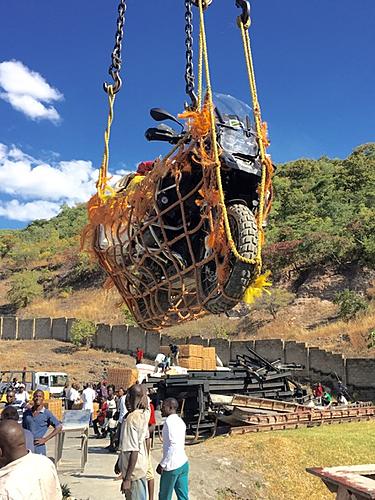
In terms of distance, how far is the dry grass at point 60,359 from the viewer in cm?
2942

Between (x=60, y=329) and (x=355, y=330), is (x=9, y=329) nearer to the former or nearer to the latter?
(x=60, y=329)

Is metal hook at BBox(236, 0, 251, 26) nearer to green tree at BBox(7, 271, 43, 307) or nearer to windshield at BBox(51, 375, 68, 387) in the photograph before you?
windshield at BBox(51, 375, 68, 387)

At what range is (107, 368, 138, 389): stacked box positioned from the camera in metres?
19.1

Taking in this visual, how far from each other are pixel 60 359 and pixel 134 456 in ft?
93.1

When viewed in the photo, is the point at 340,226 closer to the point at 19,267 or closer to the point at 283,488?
the point at 283,488

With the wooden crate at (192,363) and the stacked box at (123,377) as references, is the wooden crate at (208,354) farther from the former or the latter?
the stacked box at (123,377)

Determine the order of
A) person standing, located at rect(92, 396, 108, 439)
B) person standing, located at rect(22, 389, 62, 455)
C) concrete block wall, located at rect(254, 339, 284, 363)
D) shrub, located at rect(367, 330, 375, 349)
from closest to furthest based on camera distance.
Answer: person standing, located at rect(22, 389, 62, 455)
person standing, located at rect(92, 396, 108, 439)
shrub, located at rect(367, 330, 375, 349)
concrete block wall, located at rect(254, 339, 284, 363)

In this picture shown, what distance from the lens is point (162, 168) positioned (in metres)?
5.83

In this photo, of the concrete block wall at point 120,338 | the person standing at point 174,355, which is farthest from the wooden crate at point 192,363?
the concrete block wall at point 120,338

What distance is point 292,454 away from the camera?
1130 cm

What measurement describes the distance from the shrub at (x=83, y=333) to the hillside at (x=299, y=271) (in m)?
2.38

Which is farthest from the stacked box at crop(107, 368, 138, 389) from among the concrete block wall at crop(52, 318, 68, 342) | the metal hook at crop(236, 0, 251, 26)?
the concrete block wall at crop(52, 318, 68, 342)

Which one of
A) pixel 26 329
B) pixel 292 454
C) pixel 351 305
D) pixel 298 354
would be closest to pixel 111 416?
pixel 292 454

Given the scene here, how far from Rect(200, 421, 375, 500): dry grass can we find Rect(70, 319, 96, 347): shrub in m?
23.2
